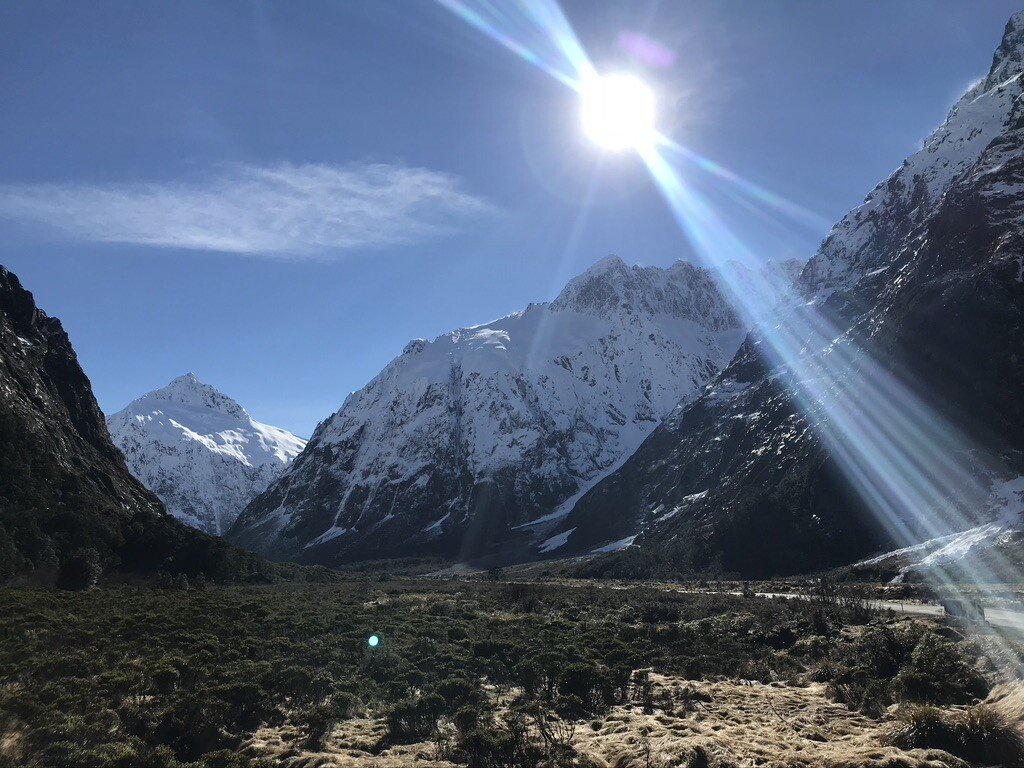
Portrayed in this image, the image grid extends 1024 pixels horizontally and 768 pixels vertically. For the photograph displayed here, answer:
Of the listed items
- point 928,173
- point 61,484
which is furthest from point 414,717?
point 928,173

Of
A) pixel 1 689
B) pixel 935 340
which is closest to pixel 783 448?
pixel 935 340

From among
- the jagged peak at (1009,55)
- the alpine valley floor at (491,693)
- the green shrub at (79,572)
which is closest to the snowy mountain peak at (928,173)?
the jagged peak at (1009,55)

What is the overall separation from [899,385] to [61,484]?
412 ft

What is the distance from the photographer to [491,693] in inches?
944

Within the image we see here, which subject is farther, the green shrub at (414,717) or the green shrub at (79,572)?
the green shrub at (79,572)

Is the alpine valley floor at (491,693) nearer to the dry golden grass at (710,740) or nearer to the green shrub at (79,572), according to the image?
the dry golden grass at (710,740)

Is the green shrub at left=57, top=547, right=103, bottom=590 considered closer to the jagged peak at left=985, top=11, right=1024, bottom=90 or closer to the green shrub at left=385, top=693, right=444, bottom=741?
the green shrub at left=385, top=693, right=444, bottom=741

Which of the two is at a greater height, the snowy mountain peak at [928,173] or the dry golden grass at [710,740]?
the snowy mountain peak at [928,173]

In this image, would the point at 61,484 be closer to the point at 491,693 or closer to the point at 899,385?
the point at 491,693

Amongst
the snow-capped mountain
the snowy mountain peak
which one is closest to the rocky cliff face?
the snow-capped mountain

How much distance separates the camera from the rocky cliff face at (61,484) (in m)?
61.2

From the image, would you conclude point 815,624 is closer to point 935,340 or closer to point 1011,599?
point 1011,599

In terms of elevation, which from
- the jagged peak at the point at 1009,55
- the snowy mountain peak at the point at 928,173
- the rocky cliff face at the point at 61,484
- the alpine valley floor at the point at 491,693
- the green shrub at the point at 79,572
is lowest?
the alpine valley floor at the point at 491,693

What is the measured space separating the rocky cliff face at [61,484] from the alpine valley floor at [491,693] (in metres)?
30.4
